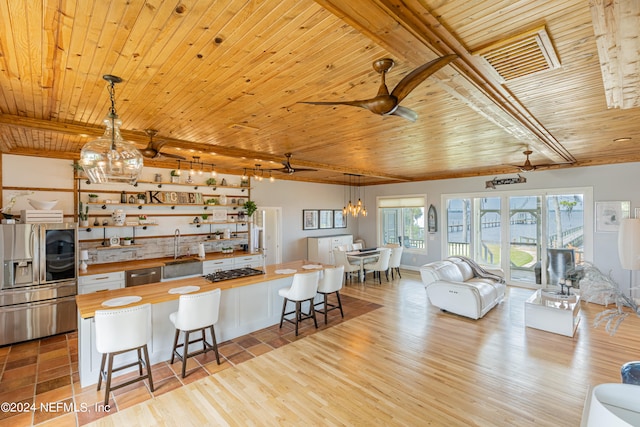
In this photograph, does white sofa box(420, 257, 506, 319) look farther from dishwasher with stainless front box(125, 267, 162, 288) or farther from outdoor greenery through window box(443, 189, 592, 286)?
dishwasher with stainless front box(125, 267, 162, 288)

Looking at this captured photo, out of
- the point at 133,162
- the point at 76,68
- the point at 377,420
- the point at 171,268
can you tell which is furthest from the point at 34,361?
the point at 377,420

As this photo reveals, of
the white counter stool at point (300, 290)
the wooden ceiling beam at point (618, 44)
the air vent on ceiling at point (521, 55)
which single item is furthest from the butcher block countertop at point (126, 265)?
the wooden ceiling beam at point (618, 44)

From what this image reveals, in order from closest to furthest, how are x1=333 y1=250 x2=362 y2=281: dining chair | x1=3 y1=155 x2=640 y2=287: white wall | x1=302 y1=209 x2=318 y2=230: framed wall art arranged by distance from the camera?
1. x1=3 y1=155 x2=640 y2=287: white wall
2. x1=333 y1=250 x2=362 y2=281: dining chair
3. x1=302 y1=209 x2=318 y2=230: framed wall art

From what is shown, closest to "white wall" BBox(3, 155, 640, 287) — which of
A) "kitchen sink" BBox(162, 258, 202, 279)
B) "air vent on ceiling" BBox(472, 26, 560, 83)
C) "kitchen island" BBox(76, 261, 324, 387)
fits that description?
"kitchen sink" BBox(162, 258, 202, 279)

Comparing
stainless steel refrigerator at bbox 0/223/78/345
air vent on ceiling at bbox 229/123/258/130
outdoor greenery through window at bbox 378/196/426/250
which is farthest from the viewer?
outdoor greenery through window at bbox 378/196/426/250

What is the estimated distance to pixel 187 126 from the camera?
3523 mm

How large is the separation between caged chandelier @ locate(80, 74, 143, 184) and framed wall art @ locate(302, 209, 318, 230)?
6446 millimetres

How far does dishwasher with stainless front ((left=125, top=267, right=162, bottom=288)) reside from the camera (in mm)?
4930

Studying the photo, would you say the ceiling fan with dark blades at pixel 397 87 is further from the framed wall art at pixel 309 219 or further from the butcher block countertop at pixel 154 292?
the framed wall art at pixel 309 219

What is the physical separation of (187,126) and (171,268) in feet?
10.2

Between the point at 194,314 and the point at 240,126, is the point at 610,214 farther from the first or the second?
the point at 194,314

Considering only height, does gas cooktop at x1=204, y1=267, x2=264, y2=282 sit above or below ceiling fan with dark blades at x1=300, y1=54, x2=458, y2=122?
below

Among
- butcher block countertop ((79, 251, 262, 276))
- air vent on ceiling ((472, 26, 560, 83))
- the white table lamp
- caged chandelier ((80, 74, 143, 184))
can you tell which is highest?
air vent on ceiling ((472, 26, 560, 83))

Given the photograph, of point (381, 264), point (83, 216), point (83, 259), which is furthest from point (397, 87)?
point (381, 264)
